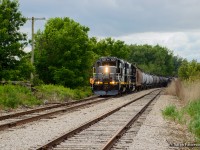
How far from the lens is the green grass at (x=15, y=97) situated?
21.8 metres

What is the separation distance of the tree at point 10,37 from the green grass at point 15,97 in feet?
10.1

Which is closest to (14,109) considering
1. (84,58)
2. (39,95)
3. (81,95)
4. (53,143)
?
(39,95)

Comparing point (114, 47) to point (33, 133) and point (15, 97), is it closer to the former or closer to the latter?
point (15, 97)

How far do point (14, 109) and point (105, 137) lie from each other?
34.7 feet

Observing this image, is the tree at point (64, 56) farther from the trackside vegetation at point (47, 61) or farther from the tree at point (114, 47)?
the tree at point (114, 47)

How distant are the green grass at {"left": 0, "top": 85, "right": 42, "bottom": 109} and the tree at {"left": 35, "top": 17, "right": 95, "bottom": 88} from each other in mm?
12043

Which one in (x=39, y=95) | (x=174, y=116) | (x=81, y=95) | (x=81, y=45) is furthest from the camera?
(x=81, y=45)

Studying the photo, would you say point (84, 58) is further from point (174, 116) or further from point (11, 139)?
point (11, 139)

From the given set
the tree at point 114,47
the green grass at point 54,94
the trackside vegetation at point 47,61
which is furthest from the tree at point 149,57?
the green grass at point 54,94

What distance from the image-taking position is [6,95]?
22891mm

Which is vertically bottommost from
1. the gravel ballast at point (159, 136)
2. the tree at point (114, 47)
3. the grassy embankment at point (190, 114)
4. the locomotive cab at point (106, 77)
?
the gravel ballast at point (159, 136)

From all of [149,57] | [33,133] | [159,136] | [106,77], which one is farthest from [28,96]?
[149,57]

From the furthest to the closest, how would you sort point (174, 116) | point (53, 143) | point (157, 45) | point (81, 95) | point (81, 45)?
point (157, 45), point (81, 45), point (81, 95), point (174, 116), point (53, 143)

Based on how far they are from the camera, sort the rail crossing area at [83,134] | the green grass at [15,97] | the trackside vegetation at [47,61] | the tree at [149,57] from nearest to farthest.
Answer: the rail crossing area at [83,134], the green grass at [15,97], the trackside vegetation at [47,61], the tree at [149,57]
